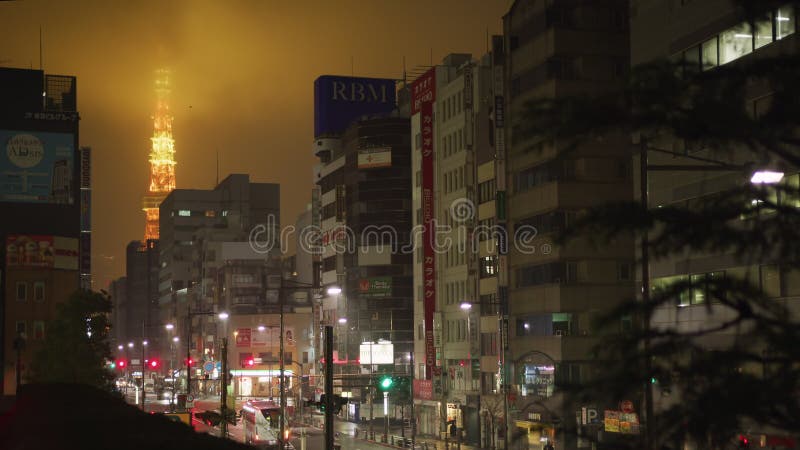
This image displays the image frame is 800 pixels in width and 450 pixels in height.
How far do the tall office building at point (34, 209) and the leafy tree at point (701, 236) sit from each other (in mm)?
125391

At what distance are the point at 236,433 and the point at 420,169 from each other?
29265 mm

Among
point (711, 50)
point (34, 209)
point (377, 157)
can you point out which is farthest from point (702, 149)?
point (34, 209)

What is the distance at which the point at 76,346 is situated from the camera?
75250 mm

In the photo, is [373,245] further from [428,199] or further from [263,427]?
[263,427]

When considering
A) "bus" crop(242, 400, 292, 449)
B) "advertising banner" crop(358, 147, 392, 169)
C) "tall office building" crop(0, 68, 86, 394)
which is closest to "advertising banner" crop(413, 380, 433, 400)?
"bus" crop(242, 400, 292, 449)

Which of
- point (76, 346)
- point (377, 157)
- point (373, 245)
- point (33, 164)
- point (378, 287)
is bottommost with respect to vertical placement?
point (76, 346)

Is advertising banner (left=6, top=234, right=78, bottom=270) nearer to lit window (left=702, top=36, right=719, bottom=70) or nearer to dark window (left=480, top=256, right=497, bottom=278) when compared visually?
dark window (left=480, top=256, right=497, bottom=278)

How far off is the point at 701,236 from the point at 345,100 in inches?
5108

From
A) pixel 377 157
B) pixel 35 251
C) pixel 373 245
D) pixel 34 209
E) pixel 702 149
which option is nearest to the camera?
pixel 702 149

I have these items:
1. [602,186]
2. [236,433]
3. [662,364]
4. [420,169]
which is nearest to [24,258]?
[236,433]

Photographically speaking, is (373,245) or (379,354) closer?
(379,354)

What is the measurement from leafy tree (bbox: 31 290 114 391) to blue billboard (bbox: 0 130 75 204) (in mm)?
55000

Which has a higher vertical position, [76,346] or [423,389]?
[76,346]

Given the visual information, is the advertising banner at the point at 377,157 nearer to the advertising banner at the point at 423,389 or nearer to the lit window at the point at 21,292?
the advertising banner at the point at 423,389
